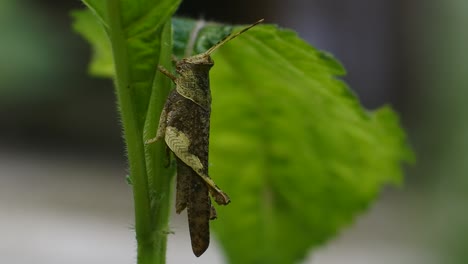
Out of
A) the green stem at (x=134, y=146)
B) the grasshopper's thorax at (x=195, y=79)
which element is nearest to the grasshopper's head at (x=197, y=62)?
the grasshopper's thorax at (x=195, y=79)

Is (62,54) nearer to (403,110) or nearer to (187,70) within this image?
(403,110)

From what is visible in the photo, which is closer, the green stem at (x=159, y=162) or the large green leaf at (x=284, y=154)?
the green stem at (x=159, y=162)

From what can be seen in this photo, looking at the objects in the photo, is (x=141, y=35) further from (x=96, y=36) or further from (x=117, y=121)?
(x=117, y=121)

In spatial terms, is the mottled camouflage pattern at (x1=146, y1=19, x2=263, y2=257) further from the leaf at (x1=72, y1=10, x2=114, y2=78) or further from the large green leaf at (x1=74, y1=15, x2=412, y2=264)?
the leaf at (x1=72, y1=10, x2=114, y2=78)

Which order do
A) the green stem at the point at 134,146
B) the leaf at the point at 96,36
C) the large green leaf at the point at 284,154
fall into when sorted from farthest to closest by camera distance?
the leaf at the point at 96,36 → the large green leaf at the point at 284,154 → the green stem at the point at 134,146

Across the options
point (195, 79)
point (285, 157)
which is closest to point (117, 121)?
point (285, 157)

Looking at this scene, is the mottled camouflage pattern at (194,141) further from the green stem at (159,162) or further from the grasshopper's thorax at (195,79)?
the green stem at (159,162)
